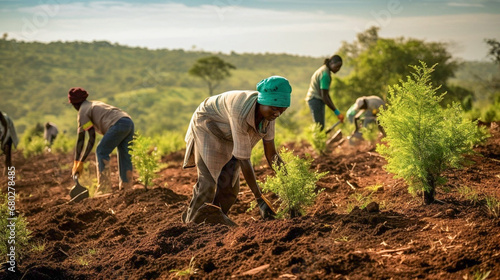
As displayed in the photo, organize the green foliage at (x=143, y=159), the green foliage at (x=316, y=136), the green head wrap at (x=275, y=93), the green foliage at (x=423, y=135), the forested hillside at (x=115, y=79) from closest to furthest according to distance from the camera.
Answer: the green head wrap at (x=275, y=93)
the green foliage at (x=423, y=135)
the green foliage at (x=143, y=159)
the green foliage at (x=316, y=136)
the forested hillside at (x=115, y=79)

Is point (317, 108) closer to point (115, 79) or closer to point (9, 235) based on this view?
point (9, 235)

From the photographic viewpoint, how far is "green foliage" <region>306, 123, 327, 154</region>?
855cm

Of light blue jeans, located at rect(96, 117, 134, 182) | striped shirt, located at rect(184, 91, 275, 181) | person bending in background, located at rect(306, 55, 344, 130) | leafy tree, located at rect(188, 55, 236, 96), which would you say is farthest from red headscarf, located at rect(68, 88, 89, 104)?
leafy tree, located at rect(188, 55, 236, 96)

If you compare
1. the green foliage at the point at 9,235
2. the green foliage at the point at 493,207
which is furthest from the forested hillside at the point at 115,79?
the green foliage at the point at 493,207

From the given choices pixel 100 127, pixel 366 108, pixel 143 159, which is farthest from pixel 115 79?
pixel 143 159

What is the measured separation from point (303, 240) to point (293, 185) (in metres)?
0.72

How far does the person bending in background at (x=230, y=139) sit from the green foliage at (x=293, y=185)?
5.2 inches

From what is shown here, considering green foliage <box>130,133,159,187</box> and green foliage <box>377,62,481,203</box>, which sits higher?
green foliage <box>377,62,481,203</box>

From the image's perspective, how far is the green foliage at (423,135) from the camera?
13.1 ft

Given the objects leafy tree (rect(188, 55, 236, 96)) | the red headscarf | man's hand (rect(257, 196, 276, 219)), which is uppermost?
leafy tree (rect(188, 55, 236, 96))

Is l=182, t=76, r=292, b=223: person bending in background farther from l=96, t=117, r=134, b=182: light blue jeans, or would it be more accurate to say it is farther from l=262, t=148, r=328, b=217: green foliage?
l=96, t=117, r=134, b=182: light blue jeans

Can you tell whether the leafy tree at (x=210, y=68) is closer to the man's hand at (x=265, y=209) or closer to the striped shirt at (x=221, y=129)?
the striped shirt at (x=221, y=129)

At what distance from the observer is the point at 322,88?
27.4 feet

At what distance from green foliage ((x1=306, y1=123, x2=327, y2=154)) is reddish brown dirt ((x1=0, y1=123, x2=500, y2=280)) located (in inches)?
94.8
